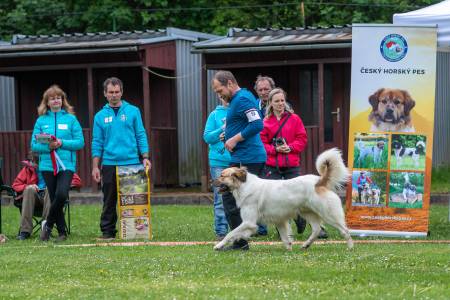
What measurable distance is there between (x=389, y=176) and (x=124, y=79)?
36.9ft

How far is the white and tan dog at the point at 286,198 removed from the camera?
1008 cm

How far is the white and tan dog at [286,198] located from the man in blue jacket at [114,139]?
7.07 feet

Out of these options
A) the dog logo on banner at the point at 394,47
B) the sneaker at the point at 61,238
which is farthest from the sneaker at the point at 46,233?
the dog logo on banner at the point at 394,47

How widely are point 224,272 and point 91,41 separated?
1371cm

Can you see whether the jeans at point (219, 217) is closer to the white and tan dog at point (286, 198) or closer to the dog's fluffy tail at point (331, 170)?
the white and tan dog at point (286, 198)

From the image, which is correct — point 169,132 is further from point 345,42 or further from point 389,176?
point 389,176

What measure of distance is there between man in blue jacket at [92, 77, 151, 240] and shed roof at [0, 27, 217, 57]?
7693 mm

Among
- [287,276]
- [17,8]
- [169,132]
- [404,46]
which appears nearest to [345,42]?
[169,132]

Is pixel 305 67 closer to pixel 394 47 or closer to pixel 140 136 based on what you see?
pixel 394 47

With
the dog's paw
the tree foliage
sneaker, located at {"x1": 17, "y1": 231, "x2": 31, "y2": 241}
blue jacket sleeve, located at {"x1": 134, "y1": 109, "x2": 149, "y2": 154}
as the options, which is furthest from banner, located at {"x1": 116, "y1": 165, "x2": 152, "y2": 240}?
the tree foliage

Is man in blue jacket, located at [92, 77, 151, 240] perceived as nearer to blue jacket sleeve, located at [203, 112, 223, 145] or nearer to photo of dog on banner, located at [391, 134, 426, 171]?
blue jacket sleeve, located at [203, 112, 223, 145]

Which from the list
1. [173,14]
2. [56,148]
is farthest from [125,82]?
[56,148]

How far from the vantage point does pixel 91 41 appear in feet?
70.3

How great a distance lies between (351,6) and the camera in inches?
1078
